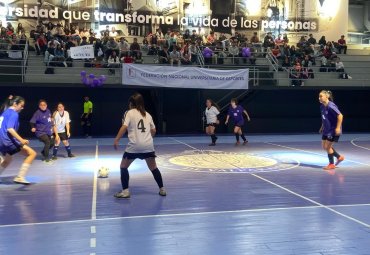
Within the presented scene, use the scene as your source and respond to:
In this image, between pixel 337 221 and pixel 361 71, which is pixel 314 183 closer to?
pixel 337 221

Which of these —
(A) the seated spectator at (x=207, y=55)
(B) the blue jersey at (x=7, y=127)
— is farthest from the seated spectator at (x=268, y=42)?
(B) the blue jersey at (x=7, y=127)

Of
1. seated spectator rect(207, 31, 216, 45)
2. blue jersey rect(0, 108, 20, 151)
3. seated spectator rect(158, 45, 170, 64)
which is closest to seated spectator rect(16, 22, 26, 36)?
seated spectator rect(158, 45, 170, 64)

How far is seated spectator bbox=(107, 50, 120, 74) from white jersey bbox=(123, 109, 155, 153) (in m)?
14.2

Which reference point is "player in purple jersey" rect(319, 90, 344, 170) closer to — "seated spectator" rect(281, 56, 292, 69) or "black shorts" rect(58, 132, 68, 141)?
"black shorts" rect(58, 132, 68, 141)

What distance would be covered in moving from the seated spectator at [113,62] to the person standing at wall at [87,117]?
1.88m

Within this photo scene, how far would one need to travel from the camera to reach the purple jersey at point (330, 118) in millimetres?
12047

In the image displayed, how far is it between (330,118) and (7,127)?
8197 mm

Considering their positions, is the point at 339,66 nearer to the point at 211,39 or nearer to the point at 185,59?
the point at 211,39

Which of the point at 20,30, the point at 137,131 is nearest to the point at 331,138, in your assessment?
the point at 137,131

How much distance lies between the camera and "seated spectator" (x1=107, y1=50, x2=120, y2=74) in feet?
73.0

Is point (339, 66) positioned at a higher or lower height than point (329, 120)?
higher

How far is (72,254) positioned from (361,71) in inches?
979

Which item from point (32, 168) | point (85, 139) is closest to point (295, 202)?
point (32, 168)

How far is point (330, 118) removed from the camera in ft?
40.0
